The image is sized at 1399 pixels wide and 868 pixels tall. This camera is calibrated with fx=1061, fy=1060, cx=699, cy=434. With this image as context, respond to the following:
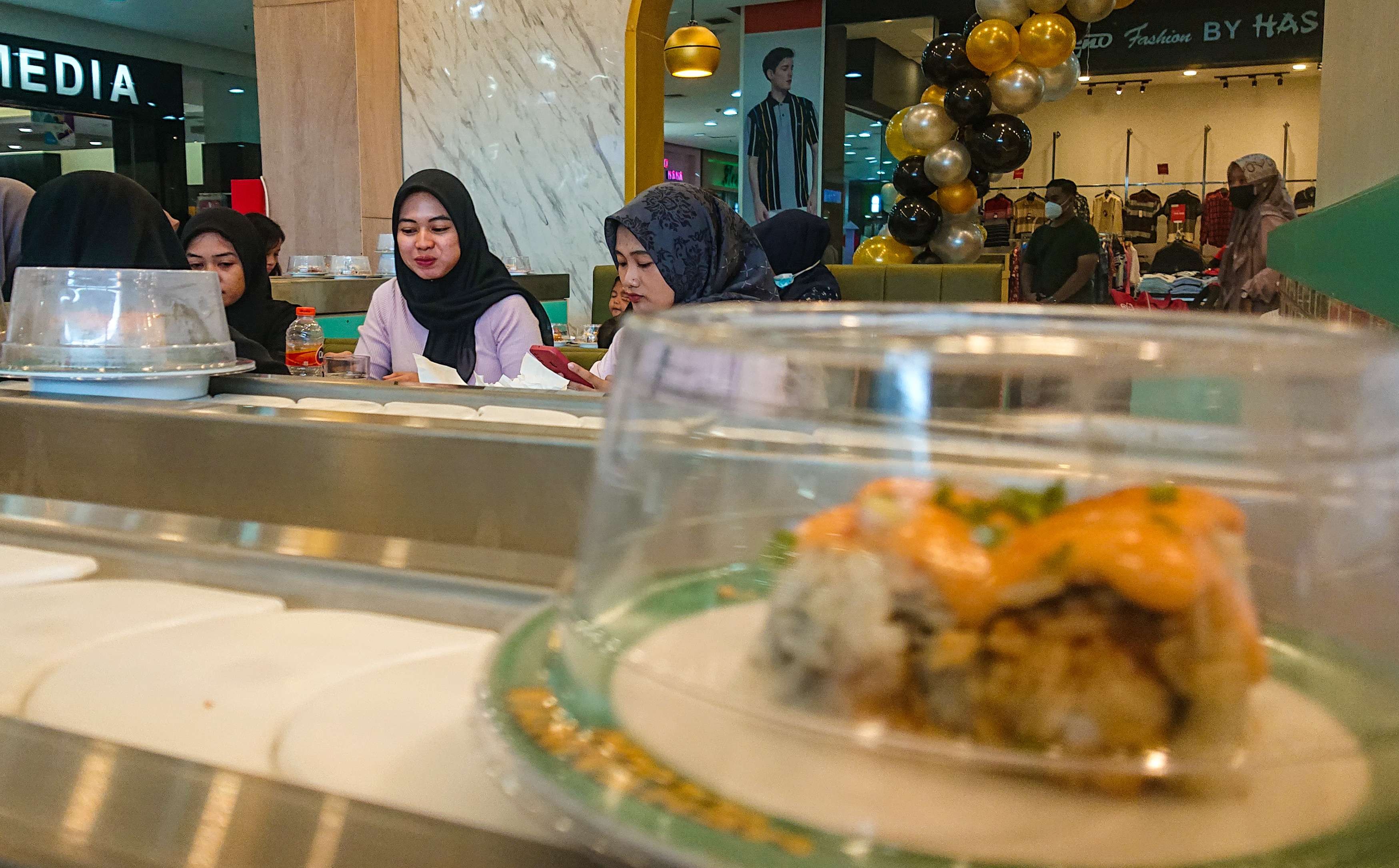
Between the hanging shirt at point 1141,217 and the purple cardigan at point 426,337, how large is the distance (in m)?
9.82

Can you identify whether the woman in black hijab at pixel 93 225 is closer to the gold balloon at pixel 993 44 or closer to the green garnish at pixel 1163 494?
the green garnish at pixel 1163 494

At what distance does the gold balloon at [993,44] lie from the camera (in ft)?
18.7

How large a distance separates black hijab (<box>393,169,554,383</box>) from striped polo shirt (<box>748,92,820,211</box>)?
22.7ft

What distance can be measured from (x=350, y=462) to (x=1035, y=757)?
2.73ft

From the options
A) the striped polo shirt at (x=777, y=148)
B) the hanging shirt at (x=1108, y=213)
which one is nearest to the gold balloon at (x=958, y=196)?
the striped polo shirt at (x=777, y=148)

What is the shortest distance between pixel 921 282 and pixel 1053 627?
5.35 meters

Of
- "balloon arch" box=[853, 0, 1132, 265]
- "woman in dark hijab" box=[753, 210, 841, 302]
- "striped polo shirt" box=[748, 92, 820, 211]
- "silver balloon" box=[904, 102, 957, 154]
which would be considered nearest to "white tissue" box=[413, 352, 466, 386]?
"woman in dark hijab" box=[753, 210, 841, 302]

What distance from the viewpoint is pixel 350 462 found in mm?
1024

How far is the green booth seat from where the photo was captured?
531 centimetres

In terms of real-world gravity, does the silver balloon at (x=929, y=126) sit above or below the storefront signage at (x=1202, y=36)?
below

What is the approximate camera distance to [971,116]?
233 inches

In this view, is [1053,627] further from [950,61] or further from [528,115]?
[528,115]

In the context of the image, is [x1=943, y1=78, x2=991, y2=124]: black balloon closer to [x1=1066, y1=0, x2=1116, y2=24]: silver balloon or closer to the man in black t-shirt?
[x1=1066, y1=0, x2=1116, y2=24]: silver balloon

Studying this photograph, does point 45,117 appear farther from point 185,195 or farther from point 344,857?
point 344,857
